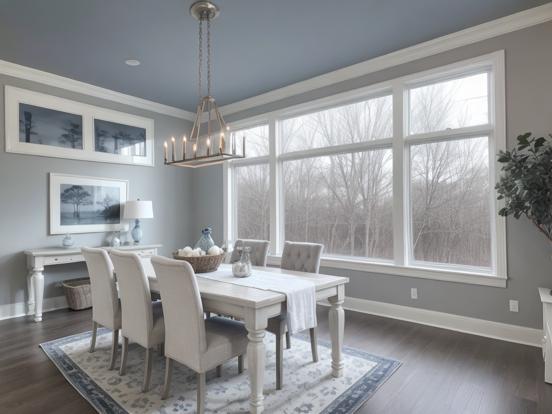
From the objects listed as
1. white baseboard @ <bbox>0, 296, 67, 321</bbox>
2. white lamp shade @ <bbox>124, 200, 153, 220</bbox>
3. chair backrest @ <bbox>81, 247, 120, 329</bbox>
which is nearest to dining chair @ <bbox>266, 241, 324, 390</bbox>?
chair backrest @ <bbox>81, 247, 120, 329</bbox>

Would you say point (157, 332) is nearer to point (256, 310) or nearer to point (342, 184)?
point (256, 310)

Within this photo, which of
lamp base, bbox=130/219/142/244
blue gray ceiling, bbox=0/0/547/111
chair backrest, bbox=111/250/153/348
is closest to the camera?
chair backrest, bbox=111/250/153/348

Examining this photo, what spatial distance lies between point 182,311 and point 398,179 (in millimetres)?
2900

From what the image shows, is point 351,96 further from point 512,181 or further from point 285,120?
point 512,181

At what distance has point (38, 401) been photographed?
7.51 ft

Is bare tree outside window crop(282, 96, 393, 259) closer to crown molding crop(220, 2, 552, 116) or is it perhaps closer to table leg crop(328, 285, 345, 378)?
crown molding crop(220, 2, 552, 116)

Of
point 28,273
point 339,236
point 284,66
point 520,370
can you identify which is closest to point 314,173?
point 339,236

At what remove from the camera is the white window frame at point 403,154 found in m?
3.33

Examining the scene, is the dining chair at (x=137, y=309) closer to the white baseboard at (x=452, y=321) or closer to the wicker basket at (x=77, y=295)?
the wicker basket at (x=77, y=295)

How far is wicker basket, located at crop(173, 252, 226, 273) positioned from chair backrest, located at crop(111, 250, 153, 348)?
1.54 feet

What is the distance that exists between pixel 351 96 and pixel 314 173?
1135 mm

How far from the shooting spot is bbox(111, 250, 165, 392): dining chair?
7.83 feet

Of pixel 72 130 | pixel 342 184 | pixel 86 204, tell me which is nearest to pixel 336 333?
pixel 342 184

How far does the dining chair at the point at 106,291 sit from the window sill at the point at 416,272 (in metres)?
Result: 2.67
